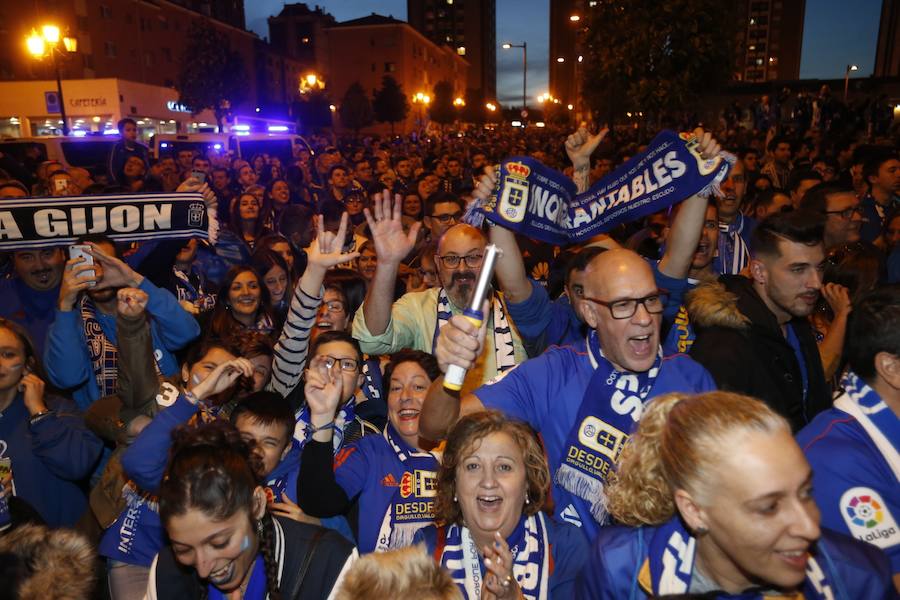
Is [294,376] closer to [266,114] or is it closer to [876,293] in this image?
[876,293]

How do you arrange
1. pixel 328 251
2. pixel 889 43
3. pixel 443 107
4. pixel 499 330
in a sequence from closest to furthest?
pixel 328 251 < pixel 499 330 < pixel 889 43 < pixel 443 107

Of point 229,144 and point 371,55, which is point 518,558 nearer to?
point 229,144

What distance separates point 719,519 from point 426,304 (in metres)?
2.84

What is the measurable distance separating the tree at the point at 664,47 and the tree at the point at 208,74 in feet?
93.0

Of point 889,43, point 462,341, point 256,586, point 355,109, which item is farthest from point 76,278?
point 355,109

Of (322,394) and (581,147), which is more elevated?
(581,147)

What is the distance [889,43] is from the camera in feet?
132

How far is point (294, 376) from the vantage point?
13.0 ft

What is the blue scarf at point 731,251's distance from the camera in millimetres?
6289

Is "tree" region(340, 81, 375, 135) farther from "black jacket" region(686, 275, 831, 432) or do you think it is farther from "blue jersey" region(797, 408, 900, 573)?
"blue jersey" region(797, 408, 900, 573)

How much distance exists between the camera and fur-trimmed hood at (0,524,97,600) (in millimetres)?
2127

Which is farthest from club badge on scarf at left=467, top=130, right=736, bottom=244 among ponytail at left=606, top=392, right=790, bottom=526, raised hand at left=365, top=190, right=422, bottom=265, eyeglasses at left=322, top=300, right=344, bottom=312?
ponytail at left=606, top=392, right=790, bottom=526

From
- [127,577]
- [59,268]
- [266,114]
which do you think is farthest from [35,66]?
[127,577]

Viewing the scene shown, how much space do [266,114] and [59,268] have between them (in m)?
55.9
